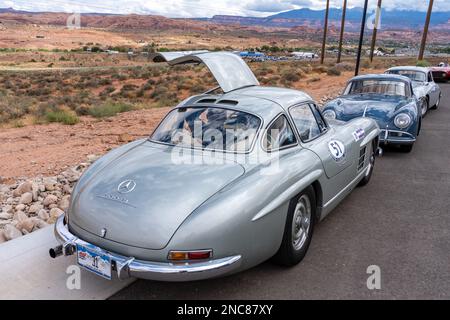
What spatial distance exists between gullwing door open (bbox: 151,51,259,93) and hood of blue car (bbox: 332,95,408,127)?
2.80 meters

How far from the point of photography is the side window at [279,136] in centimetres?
378

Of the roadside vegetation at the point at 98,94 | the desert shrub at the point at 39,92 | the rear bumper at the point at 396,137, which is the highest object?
the rear bumper at the point at 396,137

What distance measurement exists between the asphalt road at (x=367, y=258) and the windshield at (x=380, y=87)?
2.86 metres

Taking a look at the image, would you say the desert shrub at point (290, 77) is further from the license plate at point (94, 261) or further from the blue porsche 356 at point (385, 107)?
the license plate at point (94, 261)

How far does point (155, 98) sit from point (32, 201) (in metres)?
15.0

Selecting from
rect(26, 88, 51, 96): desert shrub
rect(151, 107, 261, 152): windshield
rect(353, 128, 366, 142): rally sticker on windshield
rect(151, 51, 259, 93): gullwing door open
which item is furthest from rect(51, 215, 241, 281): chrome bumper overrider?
rect(26, 88, 51, 96): desert shrub

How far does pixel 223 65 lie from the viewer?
16.7 ft

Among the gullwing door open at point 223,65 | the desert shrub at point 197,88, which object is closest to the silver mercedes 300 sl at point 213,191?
the gullwing door open at point 223,65

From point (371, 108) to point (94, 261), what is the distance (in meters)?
6.19

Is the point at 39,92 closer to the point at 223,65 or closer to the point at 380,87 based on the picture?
the point at 380,87

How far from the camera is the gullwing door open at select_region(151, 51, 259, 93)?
4910 mm

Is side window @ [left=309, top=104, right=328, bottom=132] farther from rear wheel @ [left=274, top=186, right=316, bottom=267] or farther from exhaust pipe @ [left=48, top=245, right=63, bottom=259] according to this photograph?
exhaust pipe @ [left=48, top=245, right=63, bottom=259]
